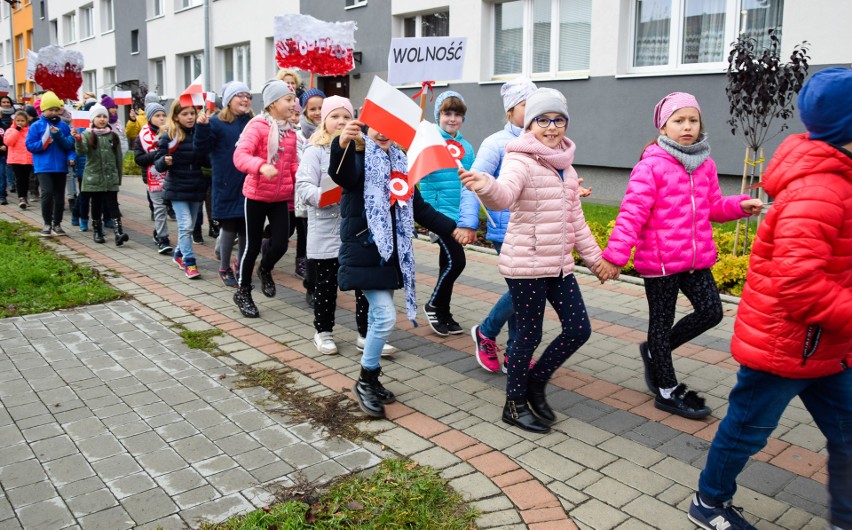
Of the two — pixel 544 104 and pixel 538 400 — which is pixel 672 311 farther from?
pixel 544 104

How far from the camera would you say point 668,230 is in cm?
432

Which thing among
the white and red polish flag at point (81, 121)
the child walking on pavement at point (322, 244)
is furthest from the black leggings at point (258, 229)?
the white and red polish flag at point (81, 121)

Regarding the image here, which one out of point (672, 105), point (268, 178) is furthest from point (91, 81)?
point (672, 105)

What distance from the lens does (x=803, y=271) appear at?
8.85ft

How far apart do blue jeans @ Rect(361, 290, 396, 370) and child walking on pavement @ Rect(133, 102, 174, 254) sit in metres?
5.44

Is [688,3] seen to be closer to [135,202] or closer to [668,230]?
[668,230]

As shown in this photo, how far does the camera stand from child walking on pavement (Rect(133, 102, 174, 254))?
9238 mm

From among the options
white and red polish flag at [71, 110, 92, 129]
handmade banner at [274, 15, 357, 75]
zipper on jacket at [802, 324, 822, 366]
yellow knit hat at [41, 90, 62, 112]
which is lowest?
zipper on jacket at [802, 324, 822, 366]

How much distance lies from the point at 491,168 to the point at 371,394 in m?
1.83

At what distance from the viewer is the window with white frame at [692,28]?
1198 cm

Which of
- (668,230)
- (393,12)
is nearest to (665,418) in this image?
(668,230)

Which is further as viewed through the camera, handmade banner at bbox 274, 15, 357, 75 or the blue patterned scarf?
handmade banner at bbox 274, 15, 357, 75

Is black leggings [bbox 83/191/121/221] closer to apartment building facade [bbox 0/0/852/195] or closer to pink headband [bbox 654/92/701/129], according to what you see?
apartment building facade [bbox 0/0/852/195]

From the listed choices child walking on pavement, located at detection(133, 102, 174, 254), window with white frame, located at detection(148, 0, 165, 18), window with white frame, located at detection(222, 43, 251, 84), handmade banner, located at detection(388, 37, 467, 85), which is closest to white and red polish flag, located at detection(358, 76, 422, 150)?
handmade banner, located at detection(388, 37, 467, 85)
